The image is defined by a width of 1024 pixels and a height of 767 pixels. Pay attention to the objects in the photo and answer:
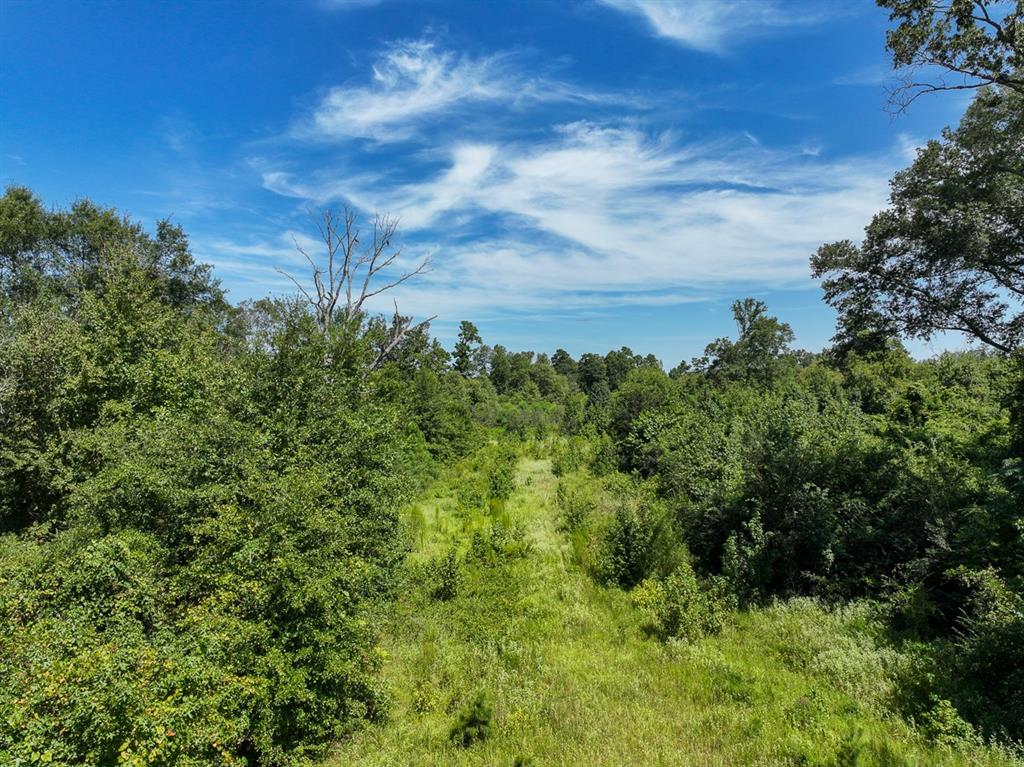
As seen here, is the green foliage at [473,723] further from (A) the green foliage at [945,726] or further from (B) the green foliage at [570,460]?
(B) the green foliage at [570,460]

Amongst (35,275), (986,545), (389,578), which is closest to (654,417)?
(986,545)

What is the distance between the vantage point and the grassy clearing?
19.8ft

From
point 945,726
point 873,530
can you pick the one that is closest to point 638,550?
point 873,530

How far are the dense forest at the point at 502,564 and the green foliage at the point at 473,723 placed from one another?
7 cm

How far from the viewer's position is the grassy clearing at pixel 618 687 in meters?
6.05

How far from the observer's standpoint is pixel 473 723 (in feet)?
22.8

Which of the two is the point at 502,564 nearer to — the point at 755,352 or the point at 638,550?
the point at 638,550

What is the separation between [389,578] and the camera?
9203 mm

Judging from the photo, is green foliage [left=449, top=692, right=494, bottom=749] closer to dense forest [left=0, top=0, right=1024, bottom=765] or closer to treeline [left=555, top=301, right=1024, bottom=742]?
dense forest [left=0, top=0, right=1024, bottom=765]

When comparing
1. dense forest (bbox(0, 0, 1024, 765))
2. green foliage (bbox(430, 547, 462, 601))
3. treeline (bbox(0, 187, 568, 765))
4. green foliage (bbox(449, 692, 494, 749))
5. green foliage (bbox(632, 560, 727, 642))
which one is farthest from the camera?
green foliage (bbox(430, 547, 462, 601))

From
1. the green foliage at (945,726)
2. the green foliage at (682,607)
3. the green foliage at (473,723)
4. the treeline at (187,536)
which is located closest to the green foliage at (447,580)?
the treeline at (187,536)

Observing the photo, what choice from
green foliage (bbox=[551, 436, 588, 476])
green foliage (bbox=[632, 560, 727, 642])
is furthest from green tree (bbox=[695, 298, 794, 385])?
green foliage (bbox=[632, 560, 727, 642])

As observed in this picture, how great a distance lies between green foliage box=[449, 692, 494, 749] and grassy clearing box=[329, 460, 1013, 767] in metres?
0.08

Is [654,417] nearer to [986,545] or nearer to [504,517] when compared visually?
[504,517]
